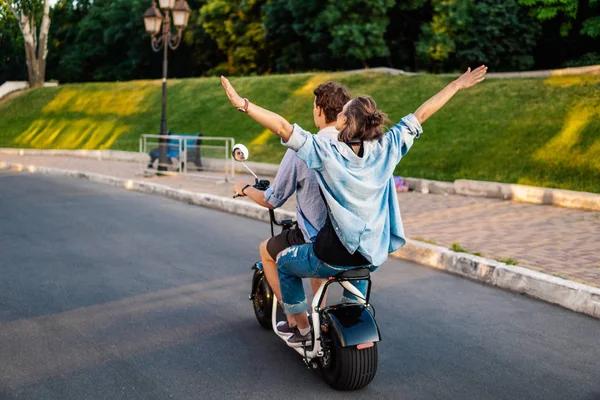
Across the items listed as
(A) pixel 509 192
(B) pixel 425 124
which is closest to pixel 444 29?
(B) pixel 425 124

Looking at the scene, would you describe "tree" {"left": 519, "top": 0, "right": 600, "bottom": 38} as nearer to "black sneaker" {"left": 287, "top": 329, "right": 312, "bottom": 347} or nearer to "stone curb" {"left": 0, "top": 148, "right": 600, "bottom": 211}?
"stone curb" {"left": 0, "top": 148, "right": 600, "bottom": 211}

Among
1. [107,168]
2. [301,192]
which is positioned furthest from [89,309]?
[107,168]

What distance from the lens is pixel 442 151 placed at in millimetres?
17047

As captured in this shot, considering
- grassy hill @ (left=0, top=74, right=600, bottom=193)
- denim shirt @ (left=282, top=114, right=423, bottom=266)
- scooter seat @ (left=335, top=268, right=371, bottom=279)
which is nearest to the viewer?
denim shirt @ (left=282, top=114, right=423, bottom=266)

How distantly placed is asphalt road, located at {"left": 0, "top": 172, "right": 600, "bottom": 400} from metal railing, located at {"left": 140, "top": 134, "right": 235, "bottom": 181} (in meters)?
8.17

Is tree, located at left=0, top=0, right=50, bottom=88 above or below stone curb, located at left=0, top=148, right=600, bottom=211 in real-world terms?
above

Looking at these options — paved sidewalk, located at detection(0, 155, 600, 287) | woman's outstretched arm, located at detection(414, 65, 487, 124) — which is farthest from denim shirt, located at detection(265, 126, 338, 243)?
paved sidewalk, located at detection(0, 155, 600, 287)

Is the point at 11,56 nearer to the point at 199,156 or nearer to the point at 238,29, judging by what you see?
the point at 238,29

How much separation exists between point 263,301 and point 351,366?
141 cm

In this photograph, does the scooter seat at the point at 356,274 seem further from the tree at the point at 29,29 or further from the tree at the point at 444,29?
the tree at the point at 29,29

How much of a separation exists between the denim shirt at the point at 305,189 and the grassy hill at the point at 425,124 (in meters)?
9.85

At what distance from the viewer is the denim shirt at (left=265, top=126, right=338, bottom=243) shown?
165 inches

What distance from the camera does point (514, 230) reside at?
9656 millimetres

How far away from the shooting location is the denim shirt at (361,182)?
375 centimetres
